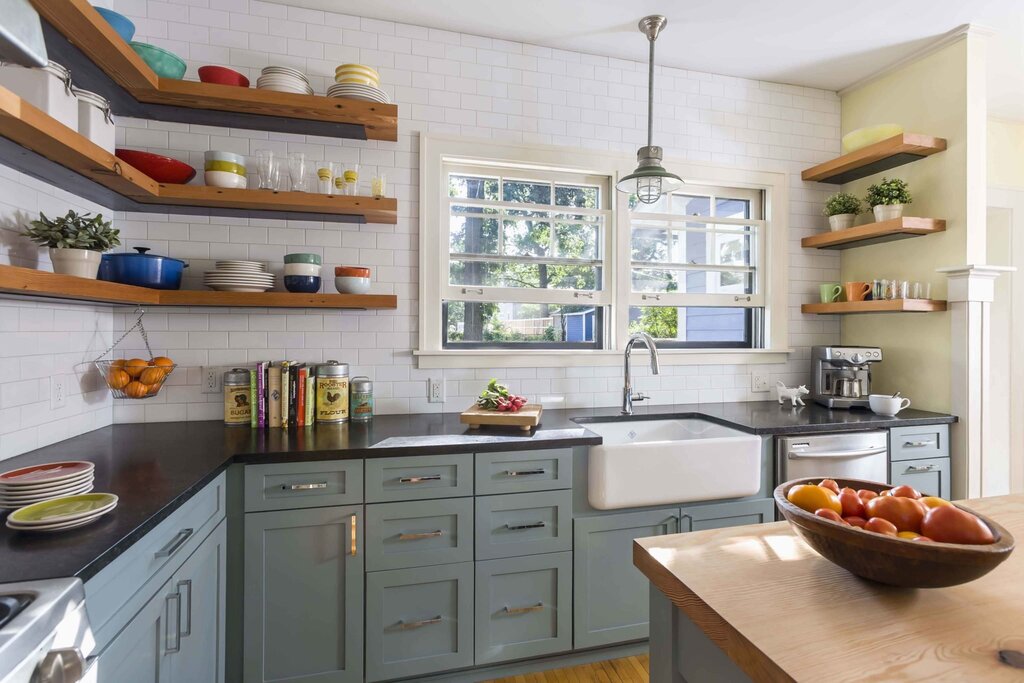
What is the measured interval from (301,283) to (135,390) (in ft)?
2.55

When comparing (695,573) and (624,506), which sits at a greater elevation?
(695,573)

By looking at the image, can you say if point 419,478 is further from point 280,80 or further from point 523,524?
point 280,80

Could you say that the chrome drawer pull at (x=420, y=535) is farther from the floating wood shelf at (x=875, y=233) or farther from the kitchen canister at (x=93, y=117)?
the floating wood shelf at (x=875, y=233)

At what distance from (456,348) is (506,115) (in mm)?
1250

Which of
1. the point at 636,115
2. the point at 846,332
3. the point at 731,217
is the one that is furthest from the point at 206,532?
the point at 846,332

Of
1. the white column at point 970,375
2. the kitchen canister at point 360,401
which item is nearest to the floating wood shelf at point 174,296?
the kitchen canister at point 360,401

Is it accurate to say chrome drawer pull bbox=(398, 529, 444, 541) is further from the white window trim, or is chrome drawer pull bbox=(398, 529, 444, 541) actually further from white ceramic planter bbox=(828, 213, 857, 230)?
white ceramic planter bbox=(828, 213, 857, 230)

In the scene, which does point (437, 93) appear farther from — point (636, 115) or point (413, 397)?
point (413, 397)

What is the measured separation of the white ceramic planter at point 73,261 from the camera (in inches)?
65.8

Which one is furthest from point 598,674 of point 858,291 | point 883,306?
point 858,291

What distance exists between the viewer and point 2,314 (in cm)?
164

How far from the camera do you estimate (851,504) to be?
90 cm

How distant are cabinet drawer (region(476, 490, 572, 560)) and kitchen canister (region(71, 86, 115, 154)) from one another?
5.87 feet

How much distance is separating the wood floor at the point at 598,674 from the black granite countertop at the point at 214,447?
36.5 inches
